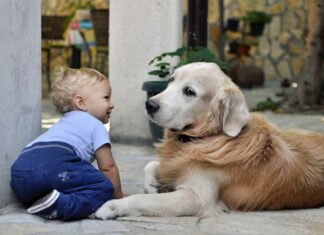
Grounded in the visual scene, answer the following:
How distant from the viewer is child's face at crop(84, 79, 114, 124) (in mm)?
4066

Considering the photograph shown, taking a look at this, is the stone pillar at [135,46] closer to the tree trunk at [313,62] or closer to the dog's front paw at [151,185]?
the dog's front paw at [151,185]

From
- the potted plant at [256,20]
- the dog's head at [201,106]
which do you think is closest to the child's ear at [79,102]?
the dog's head at [201,106]

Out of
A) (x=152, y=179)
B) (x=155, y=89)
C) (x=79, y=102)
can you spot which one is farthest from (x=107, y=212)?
(x=155, y=89)

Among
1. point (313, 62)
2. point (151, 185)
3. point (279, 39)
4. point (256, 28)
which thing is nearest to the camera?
point (151, 185)

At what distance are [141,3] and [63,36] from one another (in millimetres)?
4796

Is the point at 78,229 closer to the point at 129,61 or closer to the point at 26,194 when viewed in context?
the point at 26,194

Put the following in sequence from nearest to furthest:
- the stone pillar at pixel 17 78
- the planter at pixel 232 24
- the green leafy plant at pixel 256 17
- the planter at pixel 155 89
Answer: the stone pillar at pixel 17 78
the planter at pixel 155 89
the green leafy plant at pixel 256 17
the planter at pixel 232 24

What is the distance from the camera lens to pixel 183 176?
3.96 metres

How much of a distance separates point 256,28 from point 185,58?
297 inches

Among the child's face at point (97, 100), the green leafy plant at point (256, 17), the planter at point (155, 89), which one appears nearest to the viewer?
the child's face at point (97, 100)

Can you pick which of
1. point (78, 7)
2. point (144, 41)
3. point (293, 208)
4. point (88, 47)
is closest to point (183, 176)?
point (293, 208)

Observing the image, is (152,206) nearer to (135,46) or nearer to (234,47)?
(135,46)

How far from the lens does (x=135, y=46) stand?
666 cm

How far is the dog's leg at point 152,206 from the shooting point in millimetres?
3732
